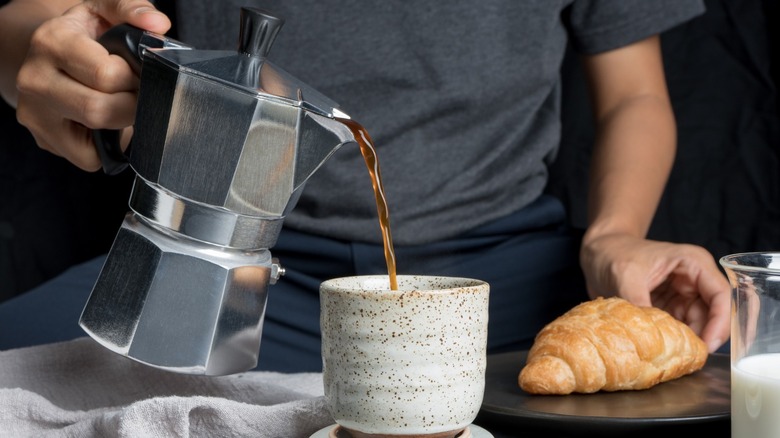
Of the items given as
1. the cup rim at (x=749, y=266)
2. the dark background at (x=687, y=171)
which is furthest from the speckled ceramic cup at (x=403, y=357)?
the dark background at (x=687, y=171)

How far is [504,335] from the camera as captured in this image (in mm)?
1160

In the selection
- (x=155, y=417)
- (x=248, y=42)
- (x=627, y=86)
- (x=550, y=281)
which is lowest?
(x=550, y=281)

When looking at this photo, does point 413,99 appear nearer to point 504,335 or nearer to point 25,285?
point 504,335

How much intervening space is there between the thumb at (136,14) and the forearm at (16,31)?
0.28 metres

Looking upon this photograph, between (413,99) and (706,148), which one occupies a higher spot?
(413,99)

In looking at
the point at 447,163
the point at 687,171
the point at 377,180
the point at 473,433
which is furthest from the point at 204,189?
the point at 687,171

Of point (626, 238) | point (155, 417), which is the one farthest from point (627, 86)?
point (155, 417)

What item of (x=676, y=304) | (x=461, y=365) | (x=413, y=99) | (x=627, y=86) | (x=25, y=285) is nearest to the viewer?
(x=461, y=365)

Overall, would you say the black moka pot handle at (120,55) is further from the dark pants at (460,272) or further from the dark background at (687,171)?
the dark background at (687,171)

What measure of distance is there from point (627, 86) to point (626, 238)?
1.17 feet

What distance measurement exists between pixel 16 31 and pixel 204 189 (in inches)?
19.4

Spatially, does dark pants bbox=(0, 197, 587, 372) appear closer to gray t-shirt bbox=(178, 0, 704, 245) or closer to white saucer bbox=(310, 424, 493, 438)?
gray t-shirt bbox=(178, 0, 704, 245)

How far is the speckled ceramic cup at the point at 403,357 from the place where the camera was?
0.56 metres

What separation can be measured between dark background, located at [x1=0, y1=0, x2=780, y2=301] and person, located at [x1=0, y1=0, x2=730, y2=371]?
0.87 feet
